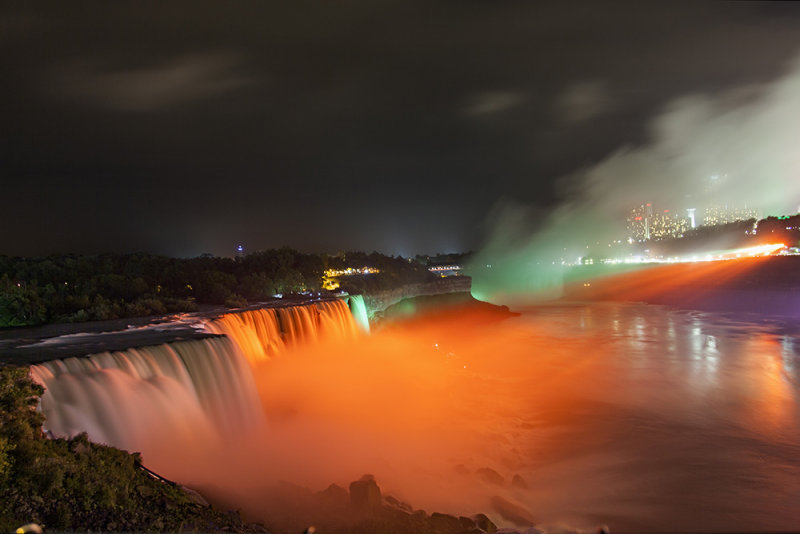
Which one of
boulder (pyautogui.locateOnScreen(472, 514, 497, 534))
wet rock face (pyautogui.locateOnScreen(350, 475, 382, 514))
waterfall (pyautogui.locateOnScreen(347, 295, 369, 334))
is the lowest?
boulder (pyautogui.locateOnScreen(472, 514, 497, 534))

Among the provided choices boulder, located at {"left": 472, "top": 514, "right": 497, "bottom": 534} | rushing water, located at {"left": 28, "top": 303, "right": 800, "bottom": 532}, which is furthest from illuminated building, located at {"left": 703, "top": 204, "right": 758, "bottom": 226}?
boulder, located at {"left": 472, "top": 514, "right": 497, "bottom": 534}

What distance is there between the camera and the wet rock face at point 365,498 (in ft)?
30.5

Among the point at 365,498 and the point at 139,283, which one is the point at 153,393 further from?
the point at 139,283

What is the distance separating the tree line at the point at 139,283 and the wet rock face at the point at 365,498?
16730 millimetres

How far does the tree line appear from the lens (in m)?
21.0

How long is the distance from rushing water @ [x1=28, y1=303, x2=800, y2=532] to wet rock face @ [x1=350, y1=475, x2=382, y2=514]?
1.66 meters

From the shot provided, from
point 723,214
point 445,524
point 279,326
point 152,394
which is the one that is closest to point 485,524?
point 445,524

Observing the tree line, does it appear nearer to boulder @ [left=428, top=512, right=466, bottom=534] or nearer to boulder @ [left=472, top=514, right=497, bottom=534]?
boulder @ [left=428, top=512, right=466, bottom=534]

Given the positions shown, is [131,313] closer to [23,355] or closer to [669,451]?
[23,355]

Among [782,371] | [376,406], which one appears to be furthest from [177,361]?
[782,371]

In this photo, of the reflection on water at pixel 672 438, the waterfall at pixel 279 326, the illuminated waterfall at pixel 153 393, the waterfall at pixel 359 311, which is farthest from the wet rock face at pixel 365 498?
the waterfall at pixel 359 311

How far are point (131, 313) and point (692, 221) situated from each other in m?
196

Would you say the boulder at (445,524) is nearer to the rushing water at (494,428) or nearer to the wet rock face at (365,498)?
the wet rock face at (365,498)

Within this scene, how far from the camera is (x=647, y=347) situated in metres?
34.5
